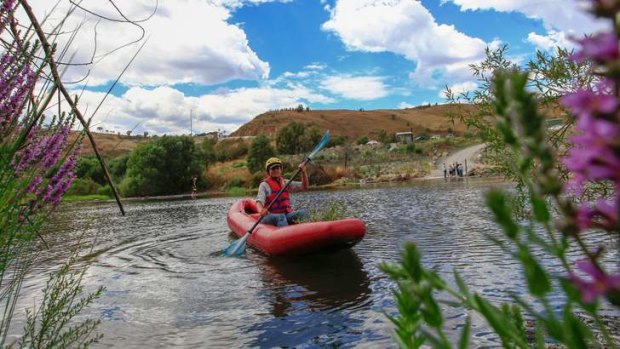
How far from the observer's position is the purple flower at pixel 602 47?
57 cm

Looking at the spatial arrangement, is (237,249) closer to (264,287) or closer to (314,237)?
(314,237)

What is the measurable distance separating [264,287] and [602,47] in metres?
8.45

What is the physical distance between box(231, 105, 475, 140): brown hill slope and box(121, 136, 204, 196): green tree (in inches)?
2143

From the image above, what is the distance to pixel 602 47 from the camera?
57 cm

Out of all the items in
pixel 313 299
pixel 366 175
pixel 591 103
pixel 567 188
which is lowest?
pixel 313 299

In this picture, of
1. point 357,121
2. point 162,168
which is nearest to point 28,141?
point 162,168

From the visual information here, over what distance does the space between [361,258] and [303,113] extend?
12150cm

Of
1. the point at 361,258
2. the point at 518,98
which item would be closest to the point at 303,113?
the point at 361,258

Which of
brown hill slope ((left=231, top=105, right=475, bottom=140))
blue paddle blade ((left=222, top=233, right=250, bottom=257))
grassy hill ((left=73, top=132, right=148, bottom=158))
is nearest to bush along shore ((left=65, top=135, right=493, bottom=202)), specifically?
grassy hill ((left=73, top=132, right=148, bottom=158))

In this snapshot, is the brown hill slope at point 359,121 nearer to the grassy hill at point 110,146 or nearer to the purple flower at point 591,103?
the grassy hill at point 110,146

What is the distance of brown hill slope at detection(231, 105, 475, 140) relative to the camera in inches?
4439

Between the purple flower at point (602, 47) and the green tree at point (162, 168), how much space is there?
2170 inches

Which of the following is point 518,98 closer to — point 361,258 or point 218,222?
point 361,258

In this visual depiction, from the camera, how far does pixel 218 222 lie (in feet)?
67.7
